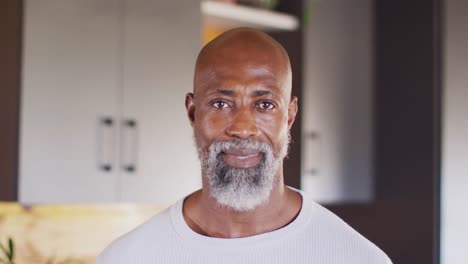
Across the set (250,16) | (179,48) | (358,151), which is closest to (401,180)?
(358,151)

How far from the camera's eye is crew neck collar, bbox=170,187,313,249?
1.05 metres

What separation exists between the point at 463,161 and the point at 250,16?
0.98 meters

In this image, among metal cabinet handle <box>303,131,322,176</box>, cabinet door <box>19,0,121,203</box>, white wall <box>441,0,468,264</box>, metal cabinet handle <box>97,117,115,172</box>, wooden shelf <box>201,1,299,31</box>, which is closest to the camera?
cabinet door <box>19,0,121,203</box>

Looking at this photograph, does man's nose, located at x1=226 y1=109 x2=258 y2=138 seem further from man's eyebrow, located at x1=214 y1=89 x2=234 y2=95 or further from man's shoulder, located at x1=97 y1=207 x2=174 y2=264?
man's shoulder, located at x1=97 y1=207 x2=174 y2=264

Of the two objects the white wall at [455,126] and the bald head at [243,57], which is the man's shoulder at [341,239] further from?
the white wall at [455,126]

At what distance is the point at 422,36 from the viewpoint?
9.75 ft

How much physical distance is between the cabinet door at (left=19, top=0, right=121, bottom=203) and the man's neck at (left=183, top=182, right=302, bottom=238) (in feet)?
4.03

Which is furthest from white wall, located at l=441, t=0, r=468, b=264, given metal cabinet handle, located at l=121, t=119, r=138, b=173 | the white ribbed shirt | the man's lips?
the man's lips

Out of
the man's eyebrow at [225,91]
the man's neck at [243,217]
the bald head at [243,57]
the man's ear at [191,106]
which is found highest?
the bald head at [243,57]

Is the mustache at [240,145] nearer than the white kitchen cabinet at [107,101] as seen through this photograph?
Yes

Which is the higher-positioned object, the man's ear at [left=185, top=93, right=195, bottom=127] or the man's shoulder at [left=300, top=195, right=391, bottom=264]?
the man's ear at [left=185, top=93, right=195, bottom=127]

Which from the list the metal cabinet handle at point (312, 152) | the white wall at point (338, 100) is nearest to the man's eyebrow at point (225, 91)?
the white wall at point (338, 100)

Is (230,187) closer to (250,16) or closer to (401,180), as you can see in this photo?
(250,16)

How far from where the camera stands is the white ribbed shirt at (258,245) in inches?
40.9
